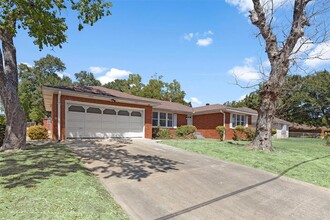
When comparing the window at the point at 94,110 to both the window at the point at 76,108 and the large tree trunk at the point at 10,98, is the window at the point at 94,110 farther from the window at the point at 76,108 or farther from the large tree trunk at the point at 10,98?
the large tree trunk at the point at 10,98

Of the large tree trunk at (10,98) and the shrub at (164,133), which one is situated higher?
the large tree trunk at (10,98)

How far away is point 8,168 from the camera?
6051 mm

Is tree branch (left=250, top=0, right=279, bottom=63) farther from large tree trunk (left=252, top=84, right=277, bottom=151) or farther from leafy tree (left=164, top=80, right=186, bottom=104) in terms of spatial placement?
leafy tree (left=164, top=80, right=186, bottom=104)

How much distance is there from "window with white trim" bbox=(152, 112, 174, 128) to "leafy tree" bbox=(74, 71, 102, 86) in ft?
157

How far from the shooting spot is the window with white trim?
2038 cm

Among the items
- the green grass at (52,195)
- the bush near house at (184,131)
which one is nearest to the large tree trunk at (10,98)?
the green grass at (52,195)

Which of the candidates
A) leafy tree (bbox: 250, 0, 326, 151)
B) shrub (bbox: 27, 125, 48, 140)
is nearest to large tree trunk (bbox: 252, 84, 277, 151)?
leafy tree (bbox: 250, 0, 326, 151)

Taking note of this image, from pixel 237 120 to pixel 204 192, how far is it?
1972cm

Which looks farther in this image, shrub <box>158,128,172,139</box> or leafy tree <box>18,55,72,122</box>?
leafy tree <box>18,55,72,122</box>

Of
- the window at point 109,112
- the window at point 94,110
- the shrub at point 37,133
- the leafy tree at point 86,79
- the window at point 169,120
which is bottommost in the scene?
the shrub at point 37,133

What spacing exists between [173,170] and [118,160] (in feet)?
7.13

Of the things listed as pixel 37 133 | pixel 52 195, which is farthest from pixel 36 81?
pixel 52 195

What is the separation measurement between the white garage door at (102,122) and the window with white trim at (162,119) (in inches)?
121

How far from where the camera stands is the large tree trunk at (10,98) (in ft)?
31.1
